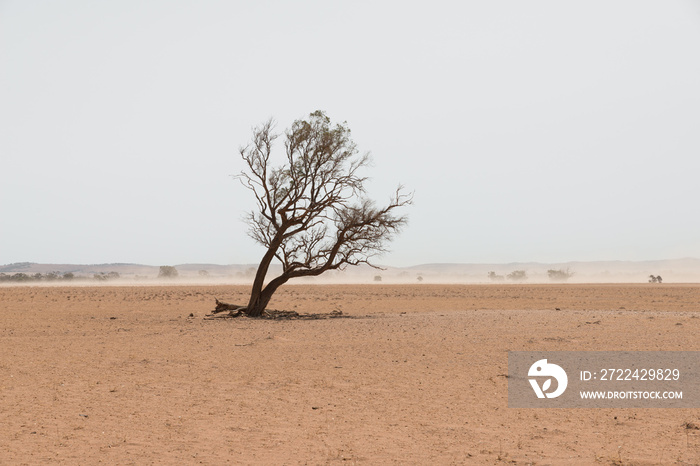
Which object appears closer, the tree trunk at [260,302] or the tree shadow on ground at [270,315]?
the tree shadow on ground at [270,315]

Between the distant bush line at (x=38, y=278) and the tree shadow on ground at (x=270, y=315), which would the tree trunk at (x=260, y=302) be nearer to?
the tree shadow on ground at (x=270, y=315)

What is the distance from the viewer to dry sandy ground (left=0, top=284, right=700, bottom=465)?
24.7ft

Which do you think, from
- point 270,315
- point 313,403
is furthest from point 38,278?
point 313,403

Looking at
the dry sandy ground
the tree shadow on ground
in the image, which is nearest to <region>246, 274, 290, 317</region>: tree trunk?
the tree shadow on ground

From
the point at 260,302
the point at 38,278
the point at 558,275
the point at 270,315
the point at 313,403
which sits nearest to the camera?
the point at 313,403

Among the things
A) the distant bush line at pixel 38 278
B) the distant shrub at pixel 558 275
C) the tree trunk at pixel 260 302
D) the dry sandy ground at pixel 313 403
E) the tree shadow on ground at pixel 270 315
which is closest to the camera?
the dry sandy ground at pixel 313 403

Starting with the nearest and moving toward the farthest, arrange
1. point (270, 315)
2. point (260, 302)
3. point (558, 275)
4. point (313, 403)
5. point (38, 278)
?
point (313, 403) → point (260, 302) → point (270, 315) → point (38, 278) → point (558, 275)

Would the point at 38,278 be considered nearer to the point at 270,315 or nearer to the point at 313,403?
the point at 270,315

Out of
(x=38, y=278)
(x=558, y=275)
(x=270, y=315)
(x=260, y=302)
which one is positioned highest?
(x=558, y=275)

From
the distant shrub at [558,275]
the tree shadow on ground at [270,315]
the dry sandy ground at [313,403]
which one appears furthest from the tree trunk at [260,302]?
the distant shrub at [558,275]

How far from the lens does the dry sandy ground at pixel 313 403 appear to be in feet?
24.7

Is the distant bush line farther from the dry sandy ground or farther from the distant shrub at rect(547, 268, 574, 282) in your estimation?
the dry sandy ground

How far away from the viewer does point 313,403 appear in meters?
10.0

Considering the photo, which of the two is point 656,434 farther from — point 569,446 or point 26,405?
point 26,405
